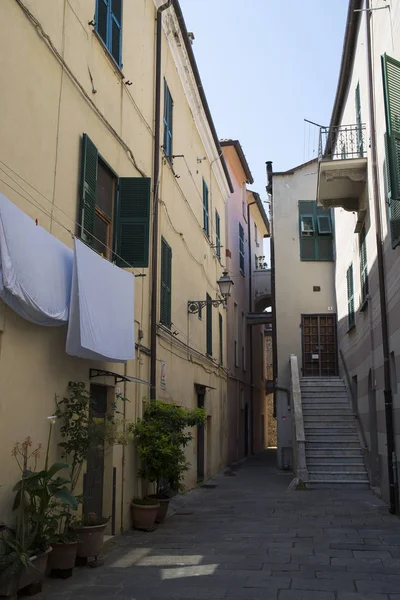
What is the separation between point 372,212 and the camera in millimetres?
11938

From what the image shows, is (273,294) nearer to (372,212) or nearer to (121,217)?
(372,212)

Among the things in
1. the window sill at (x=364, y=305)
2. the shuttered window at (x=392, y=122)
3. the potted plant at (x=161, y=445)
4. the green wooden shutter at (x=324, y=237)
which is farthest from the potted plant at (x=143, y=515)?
the green wooden shutter at (x=324, y=237)

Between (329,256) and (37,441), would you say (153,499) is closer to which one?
(37,441)

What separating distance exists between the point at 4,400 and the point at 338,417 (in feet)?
39.8

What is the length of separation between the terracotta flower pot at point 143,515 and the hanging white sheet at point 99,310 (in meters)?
2.41

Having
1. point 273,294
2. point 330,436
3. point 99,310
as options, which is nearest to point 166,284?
point 99,310

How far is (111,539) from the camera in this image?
25.7ft

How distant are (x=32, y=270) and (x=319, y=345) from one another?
598 inches

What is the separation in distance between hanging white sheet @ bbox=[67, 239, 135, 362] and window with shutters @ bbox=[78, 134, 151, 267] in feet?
1.85

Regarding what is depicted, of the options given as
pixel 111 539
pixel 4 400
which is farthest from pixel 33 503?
pixel 111 539

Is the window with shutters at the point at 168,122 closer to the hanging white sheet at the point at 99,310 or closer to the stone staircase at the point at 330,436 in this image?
the hanging white sheet at the point at 99,310

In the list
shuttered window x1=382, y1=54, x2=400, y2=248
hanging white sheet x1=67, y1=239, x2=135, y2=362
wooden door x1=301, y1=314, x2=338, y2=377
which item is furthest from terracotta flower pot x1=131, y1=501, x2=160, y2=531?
wooden door x1=301, y1=314, x2=338, y2=377

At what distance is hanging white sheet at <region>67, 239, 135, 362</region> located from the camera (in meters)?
6.30

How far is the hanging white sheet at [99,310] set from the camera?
6.30 meters
